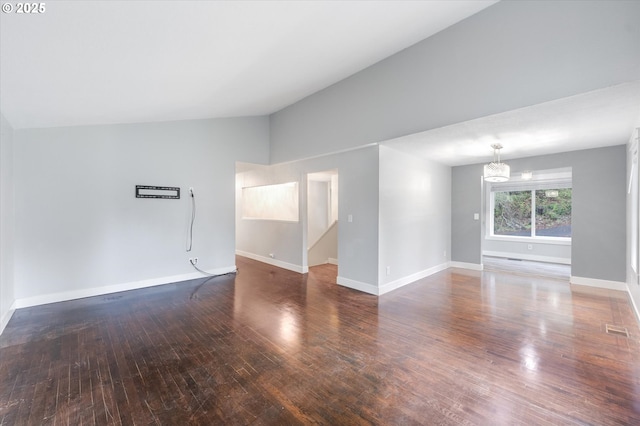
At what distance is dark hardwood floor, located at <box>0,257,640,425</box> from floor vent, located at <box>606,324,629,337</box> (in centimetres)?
7

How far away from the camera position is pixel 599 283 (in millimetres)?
4664

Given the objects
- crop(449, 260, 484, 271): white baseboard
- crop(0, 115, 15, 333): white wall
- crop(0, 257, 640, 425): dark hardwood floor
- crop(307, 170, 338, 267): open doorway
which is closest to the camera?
crop(0, 257, 640, 425): dark hardwood floor

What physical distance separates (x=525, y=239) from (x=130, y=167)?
9.57 meters

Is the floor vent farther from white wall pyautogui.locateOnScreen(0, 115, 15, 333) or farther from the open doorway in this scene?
white wall pyautogui.locateOnScreen(0, 115, 15, 333)

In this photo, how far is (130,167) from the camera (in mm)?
4562

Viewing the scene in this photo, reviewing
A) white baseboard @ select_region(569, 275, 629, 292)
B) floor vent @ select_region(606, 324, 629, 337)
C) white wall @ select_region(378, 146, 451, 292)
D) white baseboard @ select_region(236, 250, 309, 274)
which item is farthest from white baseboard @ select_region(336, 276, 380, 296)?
white baseboard @ select_region(569, 275, 629, 292)

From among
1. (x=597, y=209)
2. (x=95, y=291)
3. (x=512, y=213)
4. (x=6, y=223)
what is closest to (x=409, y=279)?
(x=597, y=209)

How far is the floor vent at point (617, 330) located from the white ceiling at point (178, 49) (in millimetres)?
3883

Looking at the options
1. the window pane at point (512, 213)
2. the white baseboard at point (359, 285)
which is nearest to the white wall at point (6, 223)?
the white baseboard at point (359, 285)

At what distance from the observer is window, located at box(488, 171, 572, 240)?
720 cm

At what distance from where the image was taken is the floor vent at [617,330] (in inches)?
116

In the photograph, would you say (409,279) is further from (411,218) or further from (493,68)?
(493,68)

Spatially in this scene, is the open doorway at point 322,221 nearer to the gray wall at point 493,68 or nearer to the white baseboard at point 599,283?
the gray wall at point 493,68

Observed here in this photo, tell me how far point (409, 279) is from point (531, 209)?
5.27 metres
